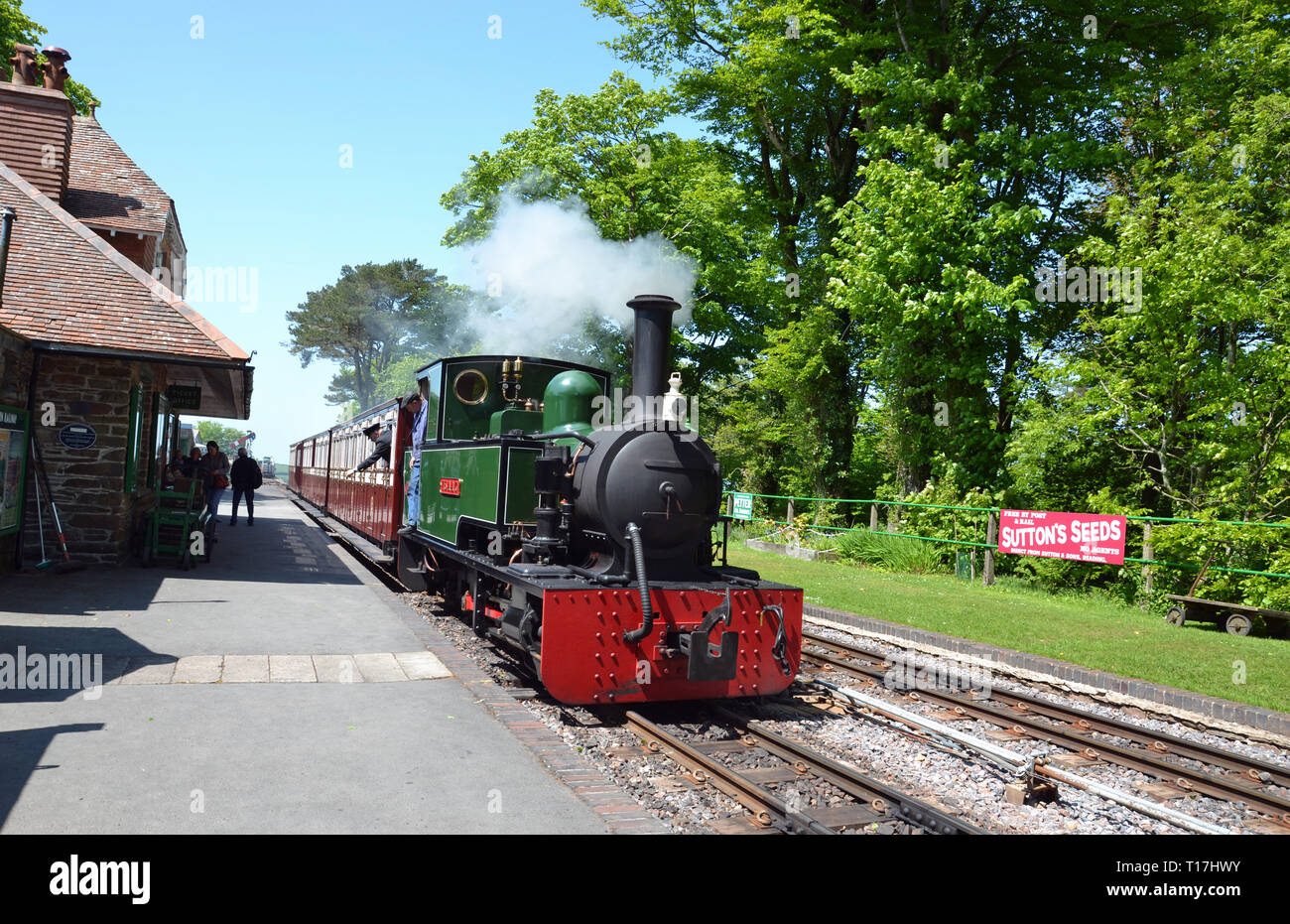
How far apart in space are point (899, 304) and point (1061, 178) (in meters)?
5.78

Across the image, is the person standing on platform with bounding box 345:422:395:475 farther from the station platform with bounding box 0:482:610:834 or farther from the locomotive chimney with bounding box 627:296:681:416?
the locomotive chimney with bounding box 627:296:681:416

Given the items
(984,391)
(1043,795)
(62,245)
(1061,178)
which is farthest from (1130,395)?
(62,245)

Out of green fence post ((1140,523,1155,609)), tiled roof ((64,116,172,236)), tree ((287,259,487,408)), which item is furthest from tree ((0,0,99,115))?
tree ((287,259,487,408))

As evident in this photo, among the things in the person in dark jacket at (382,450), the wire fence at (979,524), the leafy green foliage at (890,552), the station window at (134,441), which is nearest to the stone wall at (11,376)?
the station window at (134,441)

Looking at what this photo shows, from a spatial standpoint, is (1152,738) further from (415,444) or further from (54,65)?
(54,65)

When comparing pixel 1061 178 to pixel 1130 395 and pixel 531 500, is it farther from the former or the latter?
pixel 531 500

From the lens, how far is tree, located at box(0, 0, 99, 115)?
2052cm

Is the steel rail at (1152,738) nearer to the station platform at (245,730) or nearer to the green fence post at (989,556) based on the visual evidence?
the station platform at (245,730)

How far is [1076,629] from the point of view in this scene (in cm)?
1035

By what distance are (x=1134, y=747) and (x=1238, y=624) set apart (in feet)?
20.3

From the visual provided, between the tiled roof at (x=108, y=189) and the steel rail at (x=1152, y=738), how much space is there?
15392 millimetres

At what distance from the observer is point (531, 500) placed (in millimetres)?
7688

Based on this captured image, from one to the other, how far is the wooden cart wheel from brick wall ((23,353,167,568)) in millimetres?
14383

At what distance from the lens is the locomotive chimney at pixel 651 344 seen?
672cm
